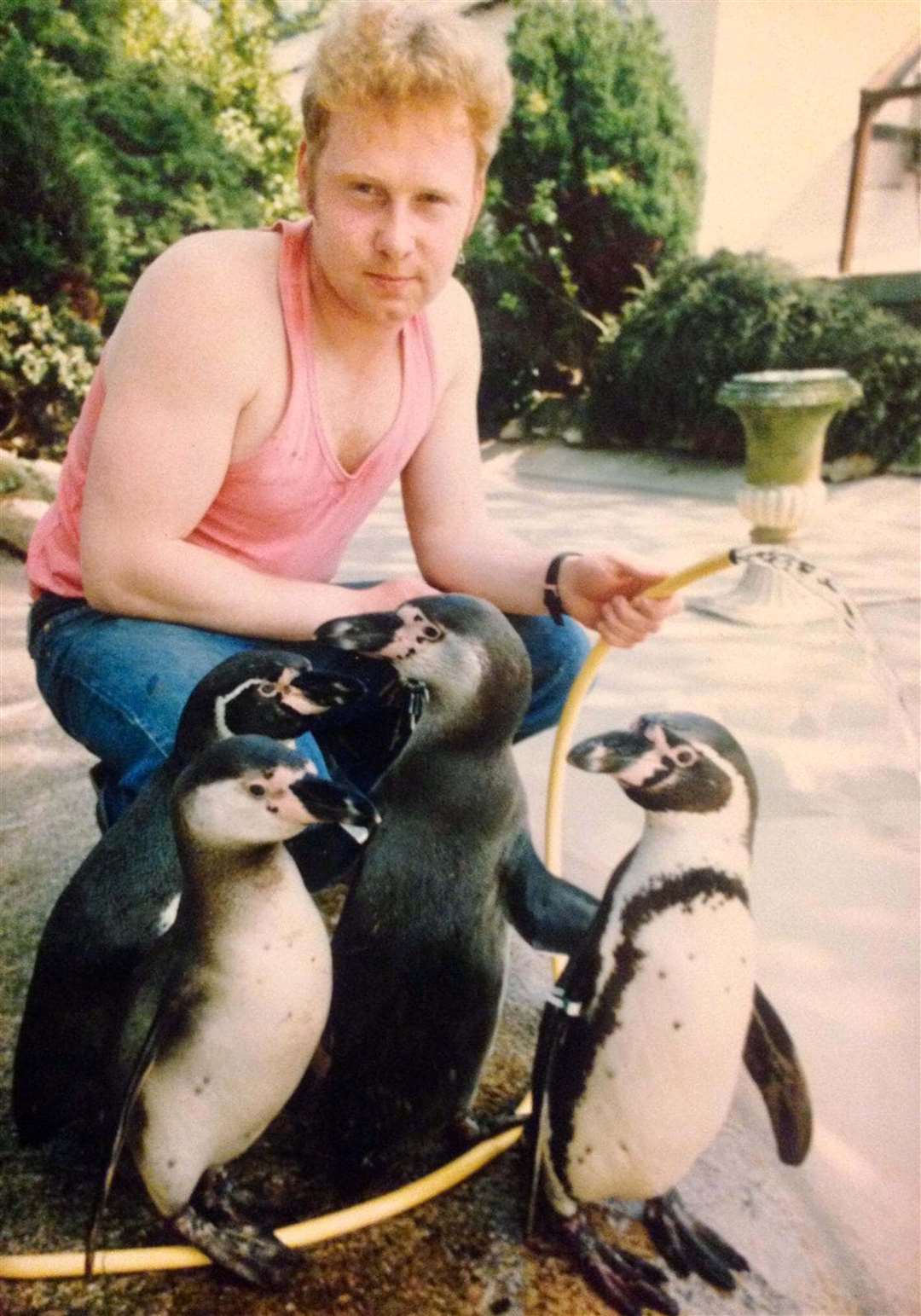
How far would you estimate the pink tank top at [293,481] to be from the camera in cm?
104

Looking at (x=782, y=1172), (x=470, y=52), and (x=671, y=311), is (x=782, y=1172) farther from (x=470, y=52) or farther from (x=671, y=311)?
(x=671, y=311)

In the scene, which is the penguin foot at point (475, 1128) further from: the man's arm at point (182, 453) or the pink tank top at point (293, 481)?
the pink tank top at point (293, 481)

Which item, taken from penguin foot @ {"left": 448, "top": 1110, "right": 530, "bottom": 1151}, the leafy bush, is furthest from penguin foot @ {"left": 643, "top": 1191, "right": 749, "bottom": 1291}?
the leafy bush

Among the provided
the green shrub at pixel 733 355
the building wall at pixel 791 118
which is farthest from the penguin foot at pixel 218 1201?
the green shrub at pixel 733 355

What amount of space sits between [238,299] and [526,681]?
0.45m

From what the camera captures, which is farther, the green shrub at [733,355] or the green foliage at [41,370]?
the green shrub at [733,355]

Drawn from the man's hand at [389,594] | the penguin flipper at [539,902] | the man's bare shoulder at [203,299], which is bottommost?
the penguin flipper at [539,902]

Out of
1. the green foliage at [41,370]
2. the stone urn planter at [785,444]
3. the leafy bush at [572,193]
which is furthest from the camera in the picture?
the leafy bush at [572,193]

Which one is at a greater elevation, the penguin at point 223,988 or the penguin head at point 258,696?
the penguin head at point 258,696

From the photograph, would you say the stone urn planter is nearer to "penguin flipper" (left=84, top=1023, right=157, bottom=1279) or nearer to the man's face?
the man's face

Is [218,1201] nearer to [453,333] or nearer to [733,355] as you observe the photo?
[453,333]

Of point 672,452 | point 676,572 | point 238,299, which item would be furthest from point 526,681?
point 672,452

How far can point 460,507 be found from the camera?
1264 millimetres

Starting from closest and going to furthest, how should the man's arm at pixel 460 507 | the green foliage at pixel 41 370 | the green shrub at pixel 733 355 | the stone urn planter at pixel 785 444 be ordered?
the man's arm at pixel 460 507 < the stone urn planter at pixel 785 444 < the green foliage at pixel 41 370 < the green shrub at pixel 733 355
